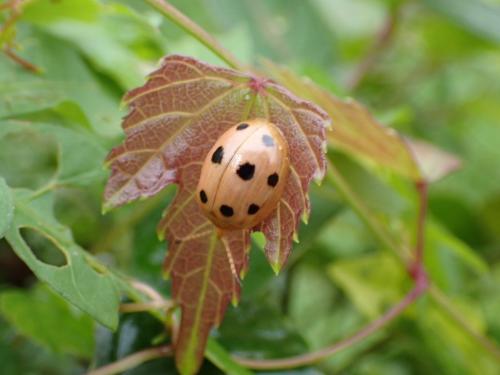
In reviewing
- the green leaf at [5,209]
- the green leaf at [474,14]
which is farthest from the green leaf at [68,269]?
the green leaf at [474,14]

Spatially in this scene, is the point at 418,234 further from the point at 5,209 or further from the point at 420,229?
the point at 5,209

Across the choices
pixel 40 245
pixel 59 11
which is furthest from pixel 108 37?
pixel 40 245

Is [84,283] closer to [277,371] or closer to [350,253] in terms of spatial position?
[277,371]

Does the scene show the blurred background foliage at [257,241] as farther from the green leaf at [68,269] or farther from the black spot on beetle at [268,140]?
the black spot on beetle at [268,140]

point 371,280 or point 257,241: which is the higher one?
point 257,241

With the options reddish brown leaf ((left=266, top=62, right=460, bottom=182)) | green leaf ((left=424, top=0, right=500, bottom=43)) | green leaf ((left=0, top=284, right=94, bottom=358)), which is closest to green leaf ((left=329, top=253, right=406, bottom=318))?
reddish brown leaf ((left=266, top=62, right=460, bottom=182))

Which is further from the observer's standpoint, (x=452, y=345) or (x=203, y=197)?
(x=452, y=345)

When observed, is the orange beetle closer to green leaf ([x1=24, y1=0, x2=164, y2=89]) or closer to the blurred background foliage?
the blurred background foliage
